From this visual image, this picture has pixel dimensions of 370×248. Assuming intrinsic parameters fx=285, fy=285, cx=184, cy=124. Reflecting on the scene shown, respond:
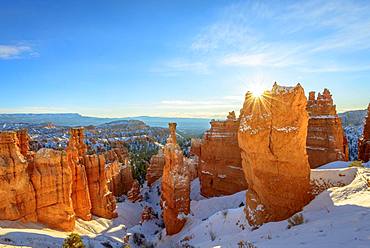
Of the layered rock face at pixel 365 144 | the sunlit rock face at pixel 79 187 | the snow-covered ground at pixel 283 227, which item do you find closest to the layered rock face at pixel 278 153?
the snow-covered ground at pixel 283 227

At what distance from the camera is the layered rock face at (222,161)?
35125mm

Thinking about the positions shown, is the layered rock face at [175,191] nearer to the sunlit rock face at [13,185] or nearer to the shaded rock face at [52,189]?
the shaded rock face at [52,189]

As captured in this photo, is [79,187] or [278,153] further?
[79,187]

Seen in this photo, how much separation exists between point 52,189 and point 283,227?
724 inches

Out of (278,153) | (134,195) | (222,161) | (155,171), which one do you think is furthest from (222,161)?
(278,153)

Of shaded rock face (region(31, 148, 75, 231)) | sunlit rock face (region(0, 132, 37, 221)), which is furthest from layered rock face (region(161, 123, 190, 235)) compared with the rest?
sunlit rock face (region(0, 132, 37, 221))

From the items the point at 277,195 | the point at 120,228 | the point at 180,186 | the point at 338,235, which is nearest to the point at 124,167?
the point at 120,228

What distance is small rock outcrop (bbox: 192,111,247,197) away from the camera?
35.1m

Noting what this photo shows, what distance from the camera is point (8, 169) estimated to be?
19.8 metres

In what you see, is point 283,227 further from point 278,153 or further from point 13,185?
point 13,185

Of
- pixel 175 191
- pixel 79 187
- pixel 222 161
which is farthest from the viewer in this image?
pixel 222 161

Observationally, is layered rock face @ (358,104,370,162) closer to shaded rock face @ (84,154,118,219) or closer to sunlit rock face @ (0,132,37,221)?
shaded rock face @ (84,154,118,219)

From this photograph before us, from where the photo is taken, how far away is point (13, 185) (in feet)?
65.9

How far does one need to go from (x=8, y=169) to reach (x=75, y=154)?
8.76 meters
